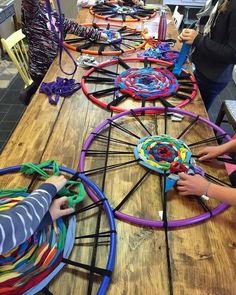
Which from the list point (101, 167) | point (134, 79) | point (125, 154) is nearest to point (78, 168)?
point (101, 167)

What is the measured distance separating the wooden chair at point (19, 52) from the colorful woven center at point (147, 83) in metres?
0.85

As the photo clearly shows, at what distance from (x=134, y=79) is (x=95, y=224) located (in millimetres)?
880

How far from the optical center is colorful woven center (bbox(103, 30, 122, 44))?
184 cm

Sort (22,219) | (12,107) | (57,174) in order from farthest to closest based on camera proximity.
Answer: (12,107) < (57,174) < (22,219)

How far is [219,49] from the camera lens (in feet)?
4.53

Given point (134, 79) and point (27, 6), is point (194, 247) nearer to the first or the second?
point (134, 79)

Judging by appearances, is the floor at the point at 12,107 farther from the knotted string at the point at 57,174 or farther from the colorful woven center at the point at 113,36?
the knotted string at the point at 57,174

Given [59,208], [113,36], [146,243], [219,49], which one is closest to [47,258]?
[59,208]

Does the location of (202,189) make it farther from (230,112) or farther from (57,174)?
(230,112)

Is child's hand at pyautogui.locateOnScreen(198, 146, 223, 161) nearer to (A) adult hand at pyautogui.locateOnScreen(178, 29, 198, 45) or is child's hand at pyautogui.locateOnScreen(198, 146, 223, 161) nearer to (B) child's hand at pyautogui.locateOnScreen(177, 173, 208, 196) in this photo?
(B) child's hand at pyautogui.locateOnScreen(177, 173, 208, 196)

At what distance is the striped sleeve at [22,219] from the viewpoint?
1.99 ft

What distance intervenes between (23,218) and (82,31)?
156 centimetres

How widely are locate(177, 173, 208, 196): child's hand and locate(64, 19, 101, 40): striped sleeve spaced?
4.50 feet

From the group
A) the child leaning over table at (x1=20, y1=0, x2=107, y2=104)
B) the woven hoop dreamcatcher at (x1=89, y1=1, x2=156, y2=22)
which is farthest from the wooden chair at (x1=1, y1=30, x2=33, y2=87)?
the woven hoop dreamcatcher at (x1=89, y1=1, x2=156, y2=22)
